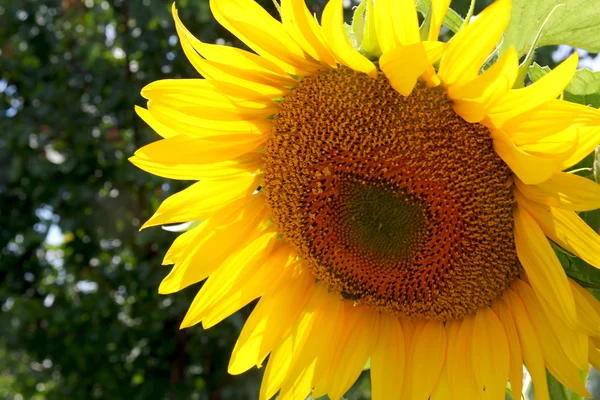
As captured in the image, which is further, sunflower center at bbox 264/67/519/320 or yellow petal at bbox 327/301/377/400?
yellow petal at bbox 327/301/377/400

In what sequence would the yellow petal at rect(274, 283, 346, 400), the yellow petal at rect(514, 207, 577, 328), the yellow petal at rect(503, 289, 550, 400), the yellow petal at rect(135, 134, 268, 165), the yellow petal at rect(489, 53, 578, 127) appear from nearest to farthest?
the yellow petal at rect(489, 53, 578, 127), the yellow petal at rect(514, 207, 577, 328), the yellow petal at rect(503, 289, 550, 400), the yellow petal at rect(135, 134, 268, 165), the yellow petal at rect(274, 283, 346, 400)

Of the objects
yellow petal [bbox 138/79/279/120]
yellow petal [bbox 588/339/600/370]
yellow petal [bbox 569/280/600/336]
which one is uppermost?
yellow petal [bbox 569/280/600/336]

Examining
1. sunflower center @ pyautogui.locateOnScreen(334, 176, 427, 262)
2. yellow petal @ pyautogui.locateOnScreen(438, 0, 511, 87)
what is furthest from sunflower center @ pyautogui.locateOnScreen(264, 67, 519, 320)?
yellow petal @ pyautogui.locateOnScreen(438, 0, 511, 87)

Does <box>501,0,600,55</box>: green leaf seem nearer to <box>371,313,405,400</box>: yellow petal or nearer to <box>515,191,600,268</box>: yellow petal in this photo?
<box>515,191,600,268</box>: yellow petal

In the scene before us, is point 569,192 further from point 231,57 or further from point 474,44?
point 231,57

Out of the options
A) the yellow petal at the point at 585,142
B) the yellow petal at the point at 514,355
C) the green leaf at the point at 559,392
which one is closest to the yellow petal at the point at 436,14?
the yellow petal at the point at 585,142

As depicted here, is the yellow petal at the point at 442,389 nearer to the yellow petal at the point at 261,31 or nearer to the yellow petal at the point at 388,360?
the yellow petal at the point at 388,360
